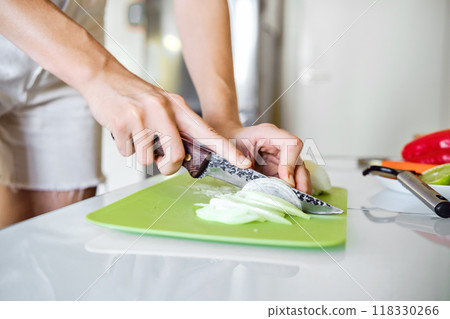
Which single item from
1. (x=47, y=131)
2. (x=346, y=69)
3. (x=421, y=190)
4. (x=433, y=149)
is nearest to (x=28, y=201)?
(x=47, y=131)

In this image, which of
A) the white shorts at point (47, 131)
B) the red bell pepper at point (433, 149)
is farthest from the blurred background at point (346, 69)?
the white shorts at point (47, 131)

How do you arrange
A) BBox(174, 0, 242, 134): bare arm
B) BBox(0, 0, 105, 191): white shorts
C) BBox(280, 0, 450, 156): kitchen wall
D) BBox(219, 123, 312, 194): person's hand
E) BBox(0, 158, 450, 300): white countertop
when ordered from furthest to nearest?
BBox(280, 0, 450, 156): kitchen wall, BBox(174, 0, 242, 134): bare arm, BBox(0, 0, 105, 191): white shorts, BBox(219, 123, 312, 194): person's hand, BBox(0, 158, 450, 300): white countertop

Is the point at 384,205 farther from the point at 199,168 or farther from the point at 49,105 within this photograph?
the point at 49,105

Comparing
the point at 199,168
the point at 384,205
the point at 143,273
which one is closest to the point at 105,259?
the point at 143,273

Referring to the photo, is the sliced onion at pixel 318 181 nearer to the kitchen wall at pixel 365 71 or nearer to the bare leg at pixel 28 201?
the bare leg at pixel 28 201

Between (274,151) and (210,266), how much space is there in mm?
410

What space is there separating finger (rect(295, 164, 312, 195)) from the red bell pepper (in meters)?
0.54

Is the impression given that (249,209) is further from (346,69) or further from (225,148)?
(346,69)

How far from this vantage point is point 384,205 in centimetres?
69

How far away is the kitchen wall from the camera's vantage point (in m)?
2.89

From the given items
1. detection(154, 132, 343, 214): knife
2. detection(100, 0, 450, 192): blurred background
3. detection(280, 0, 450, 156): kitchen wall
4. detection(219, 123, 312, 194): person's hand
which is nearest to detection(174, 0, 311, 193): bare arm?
detection(219, 123, 312, 194): person's hand

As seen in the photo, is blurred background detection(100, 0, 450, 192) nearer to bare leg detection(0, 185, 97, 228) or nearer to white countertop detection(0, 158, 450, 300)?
bare leg detection(0, 185, 97, 228)

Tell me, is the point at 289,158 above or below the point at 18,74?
below

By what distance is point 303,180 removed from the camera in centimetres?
67
